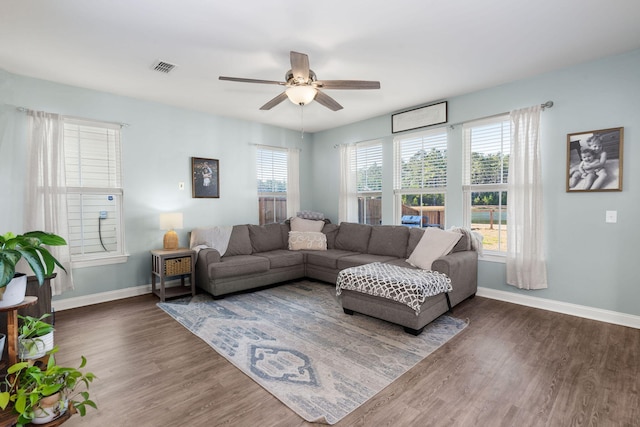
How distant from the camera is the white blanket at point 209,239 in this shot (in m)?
4.45

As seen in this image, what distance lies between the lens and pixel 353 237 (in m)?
5.04

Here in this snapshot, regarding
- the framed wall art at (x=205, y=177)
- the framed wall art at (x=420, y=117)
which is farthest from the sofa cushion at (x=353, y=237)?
the framed wall art at (x=205, y=177)

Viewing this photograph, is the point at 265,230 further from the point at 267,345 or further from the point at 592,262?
the point at 592,262

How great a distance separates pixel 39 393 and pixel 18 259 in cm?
52

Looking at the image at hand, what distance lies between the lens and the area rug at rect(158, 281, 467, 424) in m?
2.09

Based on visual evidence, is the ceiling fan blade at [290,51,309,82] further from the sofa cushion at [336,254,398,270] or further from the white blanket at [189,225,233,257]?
the white blanket at [189,225,233,257]

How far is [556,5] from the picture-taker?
226 cm

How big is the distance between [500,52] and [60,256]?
5.26 metres

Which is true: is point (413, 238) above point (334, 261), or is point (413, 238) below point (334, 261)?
above

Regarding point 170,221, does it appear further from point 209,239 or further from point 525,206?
point 525,206

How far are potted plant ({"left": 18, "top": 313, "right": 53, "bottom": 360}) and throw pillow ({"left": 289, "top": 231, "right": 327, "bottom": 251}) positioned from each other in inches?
147

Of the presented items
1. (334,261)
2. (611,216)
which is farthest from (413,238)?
(611,216)

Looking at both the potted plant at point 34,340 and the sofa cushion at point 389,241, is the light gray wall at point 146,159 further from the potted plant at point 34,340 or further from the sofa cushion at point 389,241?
the potted plant at point 34,340

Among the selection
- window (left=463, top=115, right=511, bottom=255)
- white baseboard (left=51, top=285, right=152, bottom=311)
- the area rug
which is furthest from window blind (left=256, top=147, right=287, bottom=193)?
window (left=463, top=115, right=511, bottom=255)
